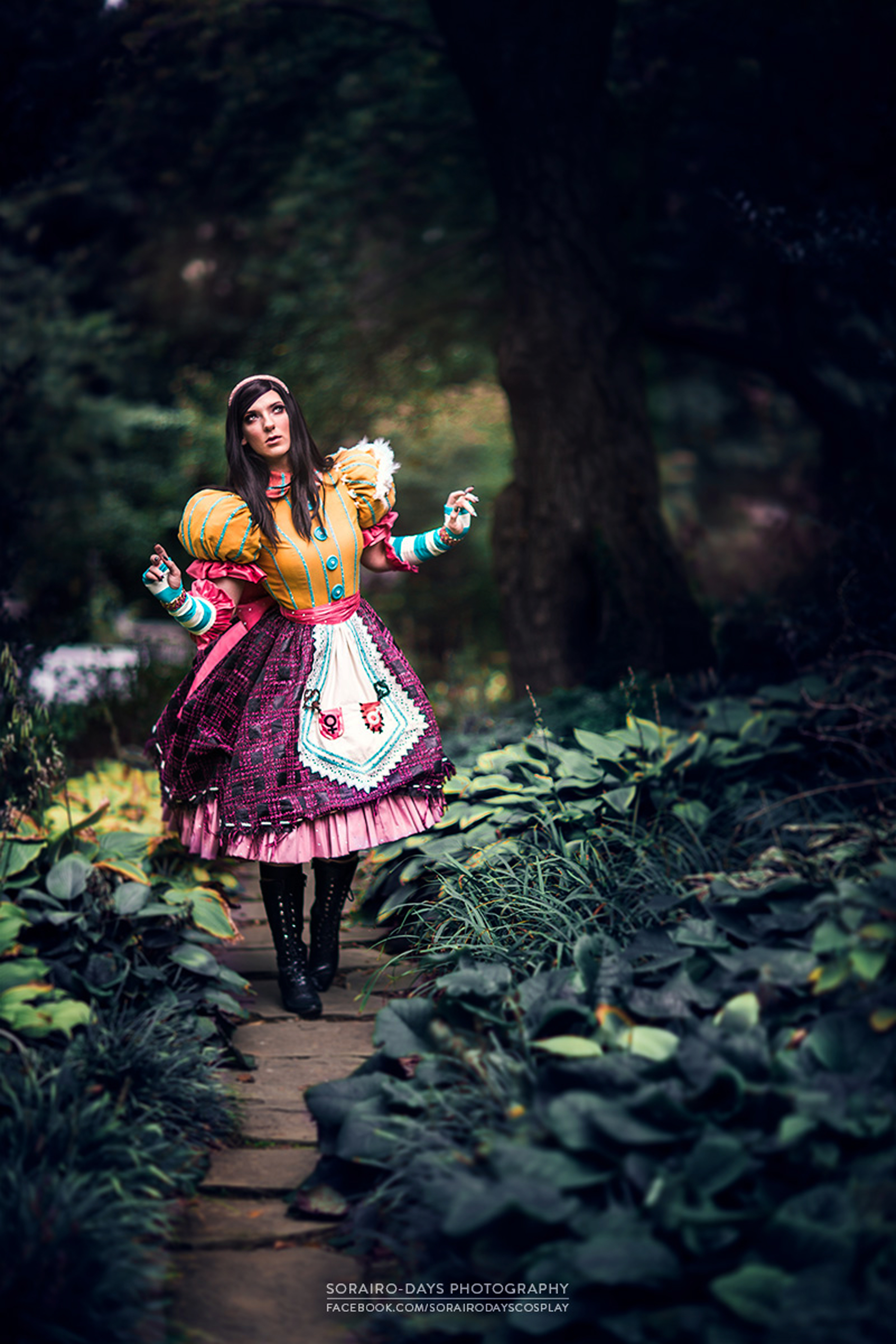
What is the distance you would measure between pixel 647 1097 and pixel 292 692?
1841 mm

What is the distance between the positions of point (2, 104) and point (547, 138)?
2.92 m

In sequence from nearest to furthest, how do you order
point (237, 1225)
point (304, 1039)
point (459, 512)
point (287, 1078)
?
point (237, 1225), point (287, 1078), point (304, 1039), point (459, 512)

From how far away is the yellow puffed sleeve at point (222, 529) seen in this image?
141 inches

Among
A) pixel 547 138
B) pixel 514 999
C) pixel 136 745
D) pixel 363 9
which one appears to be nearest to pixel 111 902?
pixel 514 999

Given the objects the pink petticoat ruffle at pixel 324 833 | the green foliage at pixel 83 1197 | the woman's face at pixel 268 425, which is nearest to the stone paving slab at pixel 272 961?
the pink petticoat ruffle at pixel 324 833

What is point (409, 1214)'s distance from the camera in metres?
2.27

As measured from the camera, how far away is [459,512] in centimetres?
385

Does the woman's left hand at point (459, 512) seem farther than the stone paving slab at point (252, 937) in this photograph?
No

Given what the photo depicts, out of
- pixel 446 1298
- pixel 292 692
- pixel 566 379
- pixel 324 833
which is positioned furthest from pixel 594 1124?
pixel 566 379

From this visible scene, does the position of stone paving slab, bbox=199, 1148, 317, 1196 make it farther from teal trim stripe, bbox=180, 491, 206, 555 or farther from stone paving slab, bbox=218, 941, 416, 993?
teal trim stripe, bbox=180, 491, 206, 555

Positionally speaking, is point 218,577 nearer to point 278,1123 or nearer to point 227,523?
point 227,523

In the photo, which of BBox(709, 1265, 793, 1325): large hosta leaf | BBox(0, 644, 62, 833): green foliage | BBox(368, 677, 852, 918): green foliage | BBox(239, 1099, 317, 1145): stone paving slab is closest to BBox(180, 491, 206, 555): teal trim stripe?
BBox(0, 644, 62, 833): green foliage

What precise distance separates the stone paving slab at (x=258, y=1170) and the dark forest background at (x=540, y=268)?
259 centimetres

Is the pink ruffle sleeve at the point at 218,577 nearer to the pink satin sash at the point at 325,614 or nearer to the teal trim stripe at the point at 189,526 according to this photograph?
the teal trim stripe at the point at 189,526
